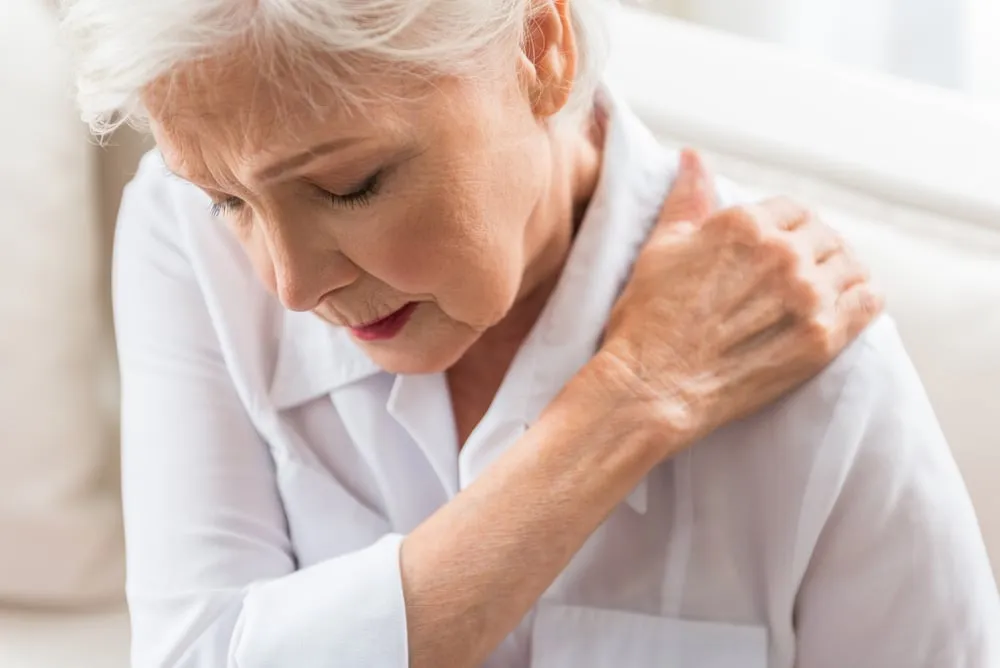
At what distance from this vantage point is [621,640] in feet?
3.37

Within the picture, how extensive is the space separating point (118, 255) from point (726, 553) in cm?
65

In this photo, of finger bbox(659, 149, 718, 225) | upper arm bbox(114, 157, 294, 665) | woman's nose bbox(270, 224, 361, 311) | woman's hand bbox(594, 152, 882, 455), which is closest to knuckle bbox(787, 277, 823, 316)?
woman's hand bbox(594, 152, 882, 455)

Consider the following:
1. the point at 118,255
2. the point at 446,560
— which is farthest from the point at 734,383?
the point at 118,255

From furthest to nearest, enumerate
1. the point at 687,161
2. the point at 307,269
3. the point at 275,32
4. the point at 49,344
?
the point at 49,344, the point at 687,161, the point at 307,269, the point at 275,32

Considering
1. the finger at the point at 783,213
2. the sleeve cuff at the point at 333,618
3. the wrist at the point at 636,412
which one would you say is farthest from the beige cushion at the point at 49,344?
the finger at the point at 783,213

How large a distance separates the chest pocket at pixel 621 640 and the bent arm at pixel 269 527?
0.11 metres

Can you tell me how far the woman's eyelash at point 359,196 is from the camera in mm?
806

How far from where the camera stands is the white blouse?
924mm

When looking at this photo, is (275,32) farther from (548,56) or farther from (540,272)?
(540,272)

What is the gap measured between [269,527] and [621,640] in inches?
13.3

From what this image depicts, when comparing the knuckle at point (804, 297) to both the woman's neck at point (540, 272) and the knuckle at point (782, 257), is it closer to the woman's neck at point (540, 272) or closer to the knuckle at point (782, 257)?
the knuckle at point (782, 257)

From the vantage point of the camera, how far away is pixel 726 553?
100 centimetres

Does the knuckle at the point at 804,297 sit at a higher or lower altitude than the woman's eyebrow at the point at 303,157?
lower

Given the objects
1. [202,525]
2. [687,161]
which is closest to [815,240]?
[687,161]
